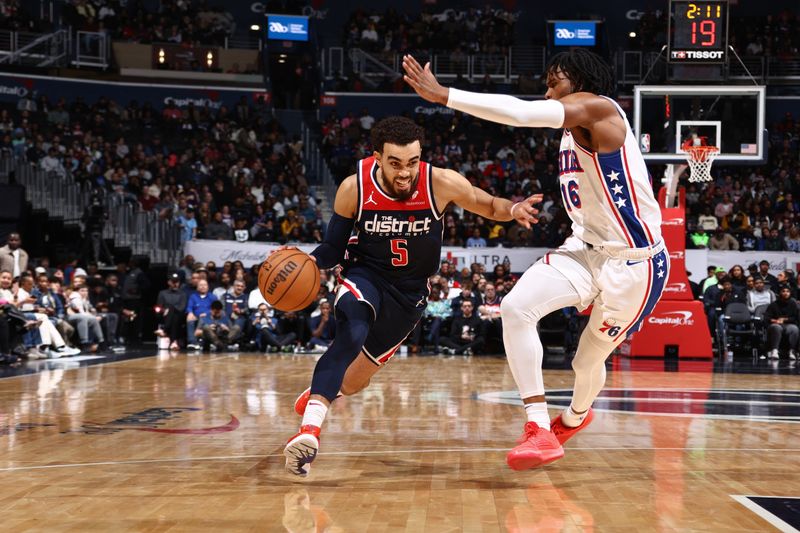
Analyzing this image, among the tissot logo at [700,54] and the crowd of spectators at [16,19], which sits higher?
→ the crowd of spectators at [16,19]

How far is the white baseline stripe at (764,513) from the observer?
3430 millimetres

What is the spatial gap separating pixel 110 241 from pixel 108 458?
45.2 ft

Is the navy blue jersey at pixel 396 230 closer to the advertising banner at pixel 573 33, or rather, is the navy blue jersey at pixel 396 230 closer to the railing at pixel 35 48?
the railing at pixel 35 48

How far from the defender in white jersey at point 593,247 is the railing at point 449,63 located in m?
22.0

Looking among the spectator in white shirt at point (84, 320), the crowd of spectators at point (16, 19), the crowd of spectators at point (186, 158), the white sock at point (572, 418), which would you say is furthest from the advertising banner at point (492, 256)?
the white sock at point (572, 418)

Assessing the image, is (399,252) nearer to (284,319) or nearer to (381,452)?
(381,452)

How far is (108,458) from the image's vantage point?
16.2ft

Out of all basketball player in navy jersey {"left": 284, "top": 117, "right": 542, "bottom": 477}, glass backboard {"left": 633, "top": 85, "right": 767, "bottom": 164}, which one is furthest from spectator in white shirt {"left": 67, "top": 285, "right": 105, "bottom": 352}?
basketball player in navy jersey {"left": 284, "top": 117, "right": 542, "bottom": 477}

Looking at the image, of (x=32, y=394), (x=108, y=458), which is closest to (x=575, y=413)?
(x=108, y=458)

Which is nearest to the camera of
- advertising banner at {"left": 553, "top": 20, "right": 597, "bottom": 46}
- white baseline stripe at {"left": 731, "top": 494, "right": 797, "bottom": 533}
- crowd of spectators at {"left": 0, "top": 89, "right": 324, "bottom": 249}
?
white baseline stripe at {"left": 731, "top": 494, "right": 797, "bottom": 533}

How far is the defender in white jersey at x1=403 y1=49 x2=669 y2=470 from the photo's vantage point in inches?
183

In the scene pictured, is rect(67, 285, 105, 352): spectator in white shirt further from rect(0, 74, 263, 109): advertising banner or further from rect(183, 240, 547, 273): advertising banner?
rect(0, 74, 263, 109): advertising banner

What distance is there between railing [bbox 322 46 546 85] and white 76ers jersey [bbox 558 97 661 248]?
22040 millimetres

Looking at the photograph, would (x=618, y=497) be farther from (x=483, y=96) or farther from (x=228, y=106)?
(x=228, y=106)
